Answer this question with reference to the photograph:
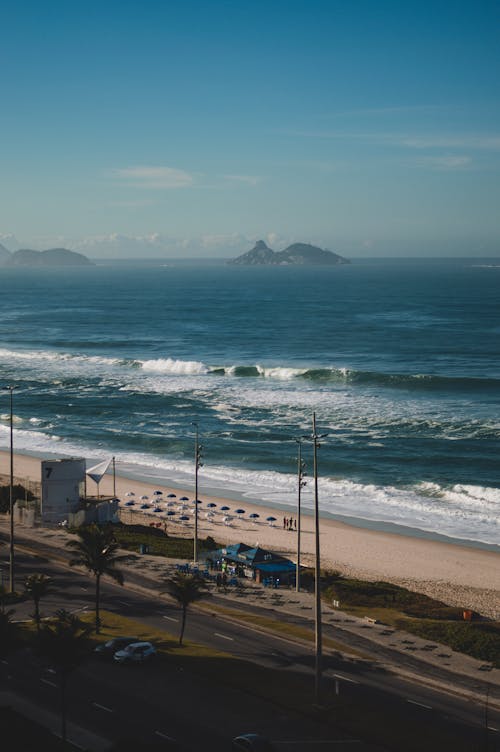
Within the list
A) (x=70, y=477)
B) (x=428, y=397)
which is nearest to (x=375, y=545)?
(x=70, y=477)

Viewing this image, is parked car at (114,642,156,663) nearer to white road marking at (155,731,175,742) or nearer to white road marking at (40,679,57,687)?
white road marking at (40,679,57,687)

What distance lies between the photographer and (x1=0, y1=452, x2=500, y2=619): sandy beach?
136ft

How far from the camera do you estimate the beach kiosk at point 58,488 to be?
49219mm

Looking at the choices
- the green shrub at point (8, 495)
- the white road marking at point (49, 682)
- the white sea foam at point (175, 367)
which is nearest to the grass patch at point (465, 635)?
the white road marking at point (49, 682)

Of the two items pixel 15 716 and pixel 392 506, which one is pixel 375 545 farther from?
pixel 15 716

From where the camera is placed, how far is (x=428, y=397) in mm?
84000

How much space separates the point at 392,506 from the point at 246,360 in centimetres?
5520

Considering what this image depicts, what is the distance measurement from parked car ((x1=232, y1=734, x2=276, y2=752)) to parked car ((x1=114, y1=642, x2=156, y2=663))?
23.0ft

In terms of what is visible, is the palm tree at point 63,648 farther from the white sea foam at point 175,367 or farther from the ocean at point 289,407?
the white sea foam at point 175,367

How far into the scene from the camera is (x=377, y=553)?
46.5 m

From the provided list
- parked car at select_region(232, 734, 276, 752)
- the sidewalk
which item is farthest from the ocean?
parked car at select_region(232, 734, 276, 752)

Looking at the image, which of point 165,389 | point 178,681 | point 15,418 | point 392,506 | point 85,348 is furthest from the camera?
point 85,348

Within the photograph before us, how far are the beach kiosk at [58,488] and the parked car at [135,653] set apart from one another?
21919 mm

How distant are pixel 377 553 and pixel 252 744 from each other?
2591 centimetres
